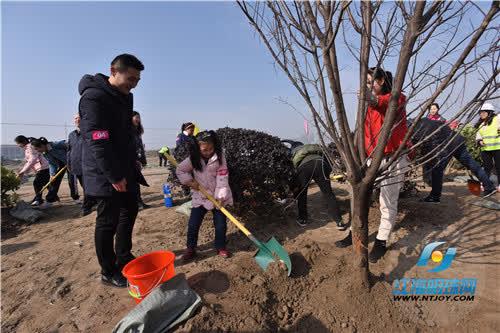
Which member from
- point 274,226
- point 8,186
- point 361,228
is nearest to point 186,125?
point 274,226

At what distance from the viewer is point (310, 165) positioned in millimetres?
3762

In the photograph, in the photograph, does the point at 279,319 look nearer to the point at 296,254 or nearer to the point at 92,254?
the point at 296,254

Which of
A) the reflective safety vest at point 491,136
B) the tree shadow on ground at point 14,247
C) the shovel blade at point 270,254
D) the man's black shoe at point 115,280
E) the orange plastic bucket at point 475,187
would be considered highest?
the reflective safety vest at point 491,136

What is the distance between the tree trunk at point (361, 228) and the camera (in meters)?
2.19

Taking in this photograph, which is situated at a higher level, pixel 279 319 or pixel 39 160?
pixel 39 160

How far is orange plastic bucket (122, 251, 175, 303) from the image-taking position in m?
2.27

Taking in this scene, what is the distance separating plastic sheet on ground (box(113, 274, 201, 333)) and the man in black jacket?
75 centimetres

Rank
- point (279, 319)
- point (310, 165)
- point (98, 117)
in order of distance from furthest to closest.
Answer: point (310, 165) < point (98, 117) < point (279, 319)

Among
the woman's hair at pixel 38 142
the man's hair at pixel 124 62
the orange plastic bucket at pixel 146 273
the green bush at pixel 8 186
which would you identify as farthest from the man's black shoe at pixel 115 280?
the woman's hair at pixel 38 142

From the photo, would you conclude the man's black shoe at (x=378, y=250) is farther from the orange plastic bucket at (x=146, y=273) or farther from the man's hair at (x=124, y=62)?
the man's hair at (x=124, y=62)

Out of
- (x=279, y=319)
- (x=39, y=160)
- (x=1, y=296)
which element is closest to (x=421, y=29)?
(x=279, y=319)

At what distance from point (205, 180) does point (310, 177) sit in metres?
1.41

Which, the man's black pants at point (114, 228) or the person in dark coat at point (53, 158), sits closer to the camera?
the man's black pants at point (114, 228)

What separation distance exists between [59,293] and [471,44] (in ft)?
12.2
